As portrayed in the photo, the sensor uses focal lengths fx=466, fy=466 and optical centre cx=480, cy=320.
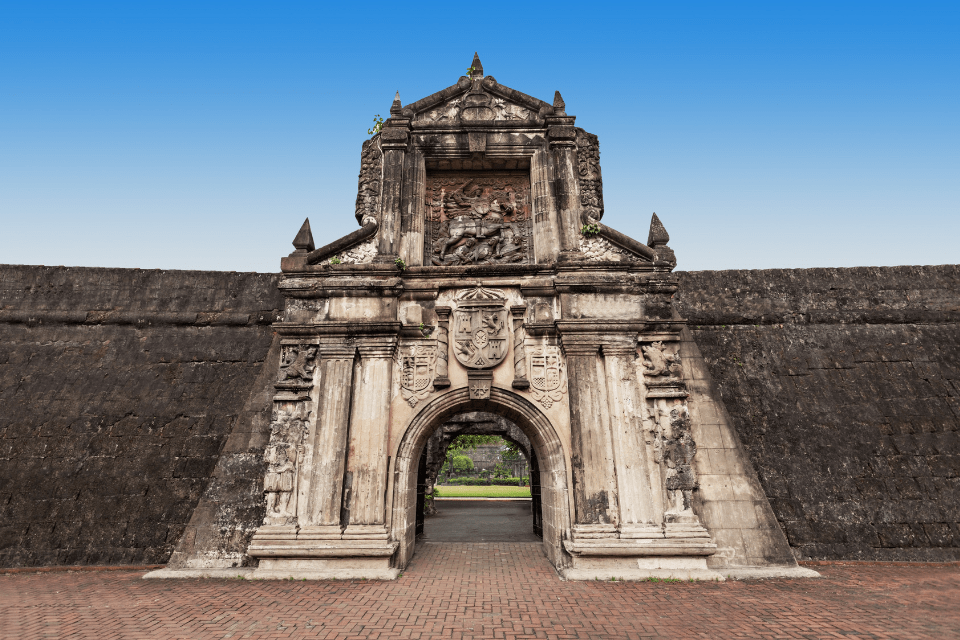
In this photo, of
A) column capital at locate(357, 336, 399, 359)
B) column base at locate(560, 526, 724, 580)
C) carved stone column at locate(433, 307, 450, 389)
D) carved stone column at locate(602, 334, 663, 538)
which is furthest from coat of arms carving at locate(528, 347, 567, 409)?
column capital at locate(357, 336, 399, 359)

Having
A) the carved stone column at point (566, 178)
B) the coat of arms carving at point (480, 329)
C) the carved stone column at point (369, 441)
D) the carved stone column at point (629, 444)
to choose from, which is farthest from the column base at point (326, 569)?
the carved stone column at point (566, 178)

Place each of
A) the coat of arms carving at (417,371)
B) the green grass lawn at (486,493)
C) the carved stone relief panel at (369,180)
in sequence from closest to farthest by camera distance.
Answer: the coat of arms carving at (417,371) → the carved stone relief panel at (369,180) → the green grass lawn at (486,493)

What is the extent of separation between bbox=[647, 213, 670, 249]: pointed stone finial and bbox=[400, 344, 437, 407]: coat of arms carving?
16.7 ft

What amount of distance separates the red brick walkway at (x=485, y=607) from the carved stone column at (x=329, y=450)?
977 mm

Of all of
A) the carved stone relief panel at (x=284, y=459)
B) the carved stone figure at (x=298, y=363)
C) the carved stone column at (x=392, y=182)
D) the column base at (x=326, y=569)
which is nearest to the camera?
the column base at (x=326, y=569)

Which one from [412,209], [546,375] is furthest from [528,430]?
[412,209]

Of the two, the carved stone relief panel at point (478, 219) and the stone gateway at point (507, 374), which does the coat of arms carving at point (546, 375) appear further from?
the carved stone relief panel at point (478, 219)

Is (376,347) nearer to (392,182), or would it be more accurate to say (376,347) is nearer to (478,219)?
(392,182)

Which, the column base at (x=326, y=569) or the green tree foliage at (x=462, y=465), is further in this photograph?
the green tree foliage at (x=462, y=465)

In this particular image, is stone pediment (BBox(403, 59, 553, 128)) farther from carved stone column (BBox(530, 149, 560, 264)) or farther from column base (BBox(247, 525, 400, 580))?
column base (BBox(247, 525, 400, 580))

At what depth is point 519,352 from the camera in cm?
909

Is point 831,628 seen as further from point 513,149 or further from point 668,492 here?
point 513,149

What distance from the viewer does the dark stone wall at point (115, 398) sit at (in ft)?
28.0

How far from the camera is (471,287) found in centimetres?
946
